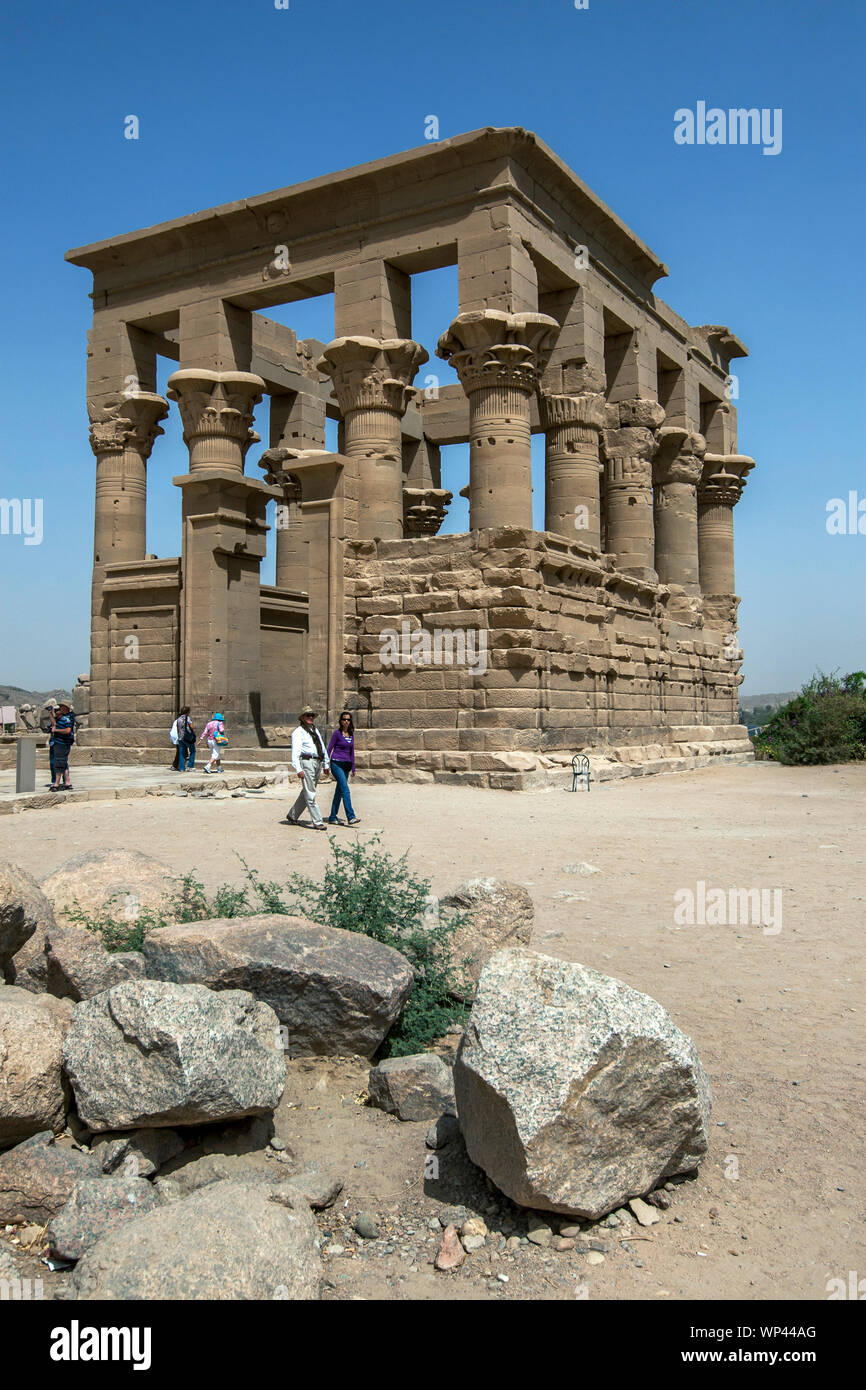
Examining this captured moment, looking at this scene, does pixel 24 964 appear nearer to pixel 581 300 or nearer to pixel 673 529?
pixel 581 300

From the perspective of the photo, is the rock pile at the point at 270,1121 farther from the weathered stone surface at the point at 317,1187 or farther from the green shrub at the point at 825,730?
the green shrub at the point at 825,730

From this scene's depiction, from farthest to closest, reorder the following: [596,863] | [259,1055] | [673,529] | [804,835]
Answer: [673,529] < [804,835] < [596,863] < [259,1055]

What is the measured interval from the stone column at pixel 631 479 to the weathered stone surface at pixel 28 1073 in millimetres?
21057

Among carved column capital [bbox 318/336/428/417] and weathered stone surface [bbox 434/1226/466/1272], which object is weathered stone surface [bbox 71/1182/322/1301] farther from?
carved column capital [bbox 318/336/428/417]

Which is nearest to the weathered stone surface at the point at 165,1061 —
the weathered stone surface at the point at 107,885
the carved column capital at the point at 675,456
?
the weathered stone surface at the point at 107,885

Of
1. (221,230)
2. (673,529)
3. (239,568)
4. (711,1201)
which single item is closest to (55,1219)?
(711,1201)

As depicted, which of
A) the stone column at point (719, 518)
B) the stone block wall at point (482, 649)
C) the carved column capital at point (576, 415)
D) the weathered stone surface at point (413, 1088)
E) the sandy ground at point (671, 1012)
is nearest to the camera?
the sandy ground at point (671, 1012)

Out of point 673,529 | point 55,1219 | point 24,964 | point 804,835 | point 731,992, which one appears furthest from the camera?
point 673,529

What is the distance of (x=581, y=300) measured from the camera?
20625mm

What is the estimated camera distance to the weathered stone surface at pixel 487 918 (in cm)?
561

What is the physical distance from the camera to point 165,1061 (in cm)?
356

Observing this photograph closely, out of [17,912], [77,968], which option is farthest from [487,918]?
[17,912]

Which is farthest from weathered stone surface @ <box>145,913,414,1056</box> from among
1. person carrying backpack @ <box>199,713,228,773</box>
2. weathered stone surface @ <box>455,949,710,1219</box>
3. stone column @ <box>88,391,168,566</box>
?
stone column @ <box>88,391,168,566</box>
